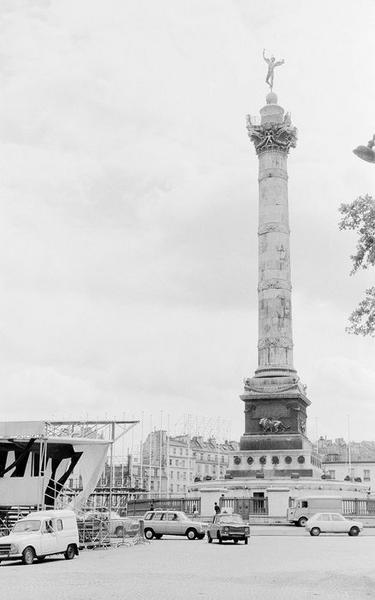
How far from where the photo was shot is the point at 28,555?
75.8 ft

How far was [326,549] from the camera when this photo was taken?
28.0m

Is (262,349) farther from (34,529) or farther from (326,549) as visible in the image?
(34,529)

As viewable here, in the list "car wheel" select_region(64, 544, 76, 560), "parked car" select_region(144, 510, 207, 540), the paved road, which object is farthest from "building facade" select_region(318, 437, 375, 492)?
"car wheel" select_region(64, 544, 76, 560)

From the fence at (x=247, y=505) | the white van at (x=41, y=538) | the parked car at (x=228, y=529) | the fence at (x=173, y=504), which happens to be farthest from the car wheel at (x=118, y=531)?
the fence at (x=173, y=504)

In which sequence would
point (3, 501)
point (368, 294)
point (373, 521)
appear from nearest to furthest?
point (368, 294), point (3, 501), point (373, 521)

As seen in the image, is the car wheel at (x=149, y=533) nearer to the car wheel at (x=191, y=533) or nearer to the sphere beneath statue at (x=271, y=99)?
the car wheel at (x=191, y=533)

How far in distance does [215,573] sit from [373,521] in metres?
31.3

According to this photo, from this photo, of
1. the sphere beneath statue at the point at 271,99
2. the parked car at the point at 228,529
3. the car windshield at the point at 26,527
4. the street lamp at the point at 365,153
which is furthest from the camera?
the sphere beneath statue at the point at 271,99

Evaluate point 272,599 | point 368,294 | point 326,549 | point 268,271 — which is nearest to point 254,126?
point 268,271

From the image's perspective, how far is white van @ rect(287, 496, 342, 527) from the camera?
144 feet

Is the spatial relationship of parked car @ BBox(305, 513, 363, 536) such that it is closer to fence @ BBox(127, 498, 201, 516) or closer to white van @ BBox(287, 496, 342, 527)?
white van @ BBox(287, 496, 342, 527)

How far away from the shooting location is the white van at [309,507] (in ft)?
144

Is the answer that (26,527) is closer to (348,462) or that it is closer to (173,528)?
(173,528)

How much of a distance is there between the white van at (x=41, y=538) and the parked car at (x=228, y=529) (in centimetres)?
812
